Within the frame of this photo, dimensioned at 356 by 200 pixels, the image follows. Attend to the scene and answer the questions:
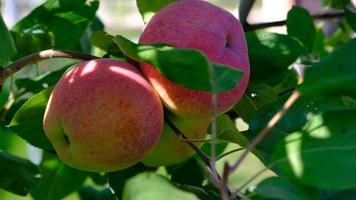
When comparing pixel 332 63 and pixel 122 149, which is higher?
pixel 332 63

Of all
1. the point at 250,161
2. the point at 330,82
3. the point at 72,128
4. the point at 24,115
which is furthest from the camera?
the point at 250,161

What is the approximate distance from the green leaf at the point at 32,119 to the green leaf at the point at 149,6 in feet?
0.55

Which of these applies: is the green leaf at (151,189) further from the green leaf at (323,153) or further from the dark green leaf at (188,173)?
the dark green leaf at (188,173)

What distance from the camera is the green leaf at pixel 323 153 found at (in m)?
0.66

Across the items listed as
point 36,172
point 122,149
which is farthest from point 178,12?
point 36,172

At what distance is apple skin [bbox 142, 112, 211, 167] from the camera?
915 millimetres

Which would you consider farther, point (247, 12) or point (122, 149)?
point (247, 12)

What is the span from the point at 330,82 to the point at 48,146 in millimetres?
511

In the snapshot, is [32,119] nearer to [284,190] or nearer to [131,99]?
[131,99]

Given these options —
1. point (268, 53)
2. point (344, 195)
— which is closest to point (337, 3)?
point (268, 53)

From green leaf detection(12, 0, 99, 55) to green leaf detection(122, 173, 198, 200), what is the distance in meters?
0.52

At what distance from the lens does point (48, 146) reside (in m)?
1.06

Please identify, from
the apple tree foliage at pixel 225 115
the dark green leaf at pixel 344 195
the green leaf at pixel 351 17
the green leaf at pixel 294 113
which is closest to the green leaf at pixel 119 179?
the apple tree foliage at pixel 225 115

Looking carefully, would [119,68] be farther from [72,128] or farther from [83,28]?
[83,28]
